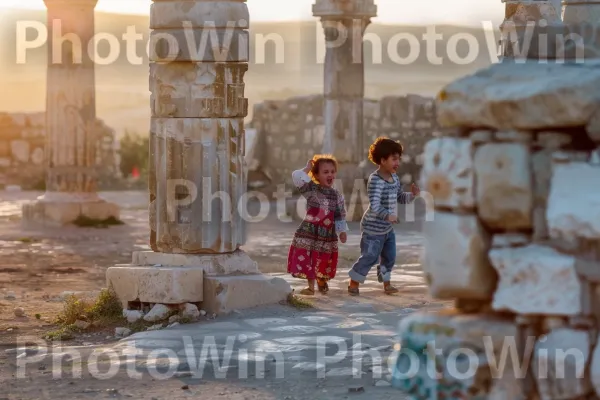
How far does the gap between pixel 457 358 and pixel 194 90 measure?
4.92m

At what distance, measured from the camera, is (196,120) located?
349 inches

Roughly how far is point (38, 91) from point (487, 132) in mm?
62571

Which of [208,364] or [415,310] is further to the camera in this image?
[415,310]

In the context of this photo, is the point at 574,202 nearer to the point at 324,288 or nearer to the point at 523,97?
the point at 523,97

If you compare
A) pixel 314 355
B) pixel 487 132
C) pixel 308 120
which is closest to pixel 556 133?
pixel 487 132

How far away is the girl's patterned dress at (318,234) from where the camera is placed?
9.72 m

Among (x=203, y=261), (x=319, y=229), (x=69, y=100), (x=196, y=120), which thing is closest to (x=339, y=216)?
(x=319, y=229)

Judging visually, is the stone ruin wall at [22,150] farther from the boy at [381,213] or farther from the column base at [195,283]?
the column base at [195,283]

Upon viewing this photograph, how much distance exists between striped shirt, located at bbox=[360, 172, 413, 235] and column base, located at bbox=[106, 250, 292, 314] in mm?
998

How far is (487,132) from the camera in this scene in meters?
4.18

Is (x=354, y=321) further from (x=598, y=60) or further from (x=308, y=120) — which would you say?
(x=308, y=120)

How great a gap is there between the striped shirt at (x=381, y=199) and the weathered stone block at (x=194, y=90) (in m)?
1.25

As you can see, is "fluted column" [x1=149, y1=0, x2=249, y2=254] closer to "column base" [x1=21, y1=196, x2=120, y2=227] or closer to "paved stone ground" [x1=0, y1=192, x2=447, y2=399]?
"paved stone ground" [x1=0, y1=192, x2=447, y2=399]

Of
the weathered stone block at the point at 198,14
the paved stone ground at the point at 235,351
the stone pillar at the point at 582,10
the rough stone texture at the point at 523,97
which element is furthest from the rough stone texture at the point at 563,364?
the stone pillar at the point at 582,10
